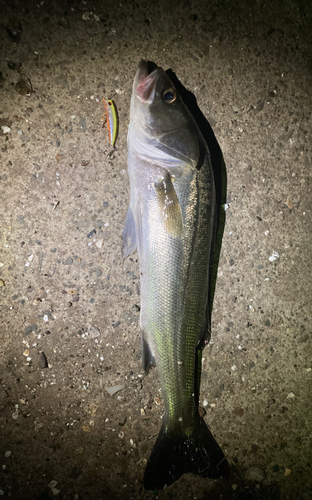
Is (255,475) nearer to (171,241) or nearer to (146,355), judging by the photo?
(146,355)

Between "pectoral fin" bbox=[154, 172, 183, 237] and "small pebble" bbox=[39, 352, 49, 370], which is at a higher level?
"pectoral fin" bbox=[154, 172, 183, 237]

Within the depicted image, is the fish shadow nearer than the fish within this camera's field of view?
No

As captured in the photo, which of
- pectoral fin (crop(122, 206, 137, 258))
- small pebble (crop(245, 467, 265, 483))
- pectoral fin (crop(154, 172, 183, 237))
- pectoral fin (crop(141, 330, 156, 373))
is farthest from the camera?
small pebble (crop(245, 467, 265, 483))

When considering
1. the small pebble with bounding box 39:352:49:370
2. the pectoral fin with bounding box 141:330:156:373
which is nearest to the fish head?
the pectoral fin with bounding box 141:330:156:373

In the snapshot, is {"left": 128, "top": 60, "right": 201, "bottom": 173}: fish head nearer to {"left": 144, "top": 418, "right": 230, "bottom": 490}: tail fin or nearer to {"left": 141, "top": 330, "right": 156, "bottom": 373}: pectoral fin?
{"left": 141, "top": 330, "right": 156, "bottom": 373}: pectoral fin

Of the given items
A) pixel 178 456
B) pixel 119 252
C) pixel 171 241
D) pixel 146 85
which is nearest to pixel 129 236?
pixel 119 252

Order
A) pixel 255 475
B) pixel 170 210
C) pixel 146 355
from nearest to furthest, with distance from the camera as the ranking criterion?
pixel 170 210 < pixel 146 355 < pixel 255 475

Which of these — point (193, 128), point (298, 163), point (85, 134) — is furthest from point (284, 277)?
point (85, 134)

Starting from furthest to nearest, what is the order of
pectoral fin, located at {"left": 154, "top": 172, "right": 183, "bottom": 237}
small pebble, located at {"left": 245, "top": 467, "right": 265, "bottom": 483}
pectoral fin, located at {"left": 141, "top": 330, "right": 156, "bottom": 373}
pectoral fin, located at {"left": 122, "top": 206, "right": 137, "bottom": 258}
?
small pebble, located at {"left": 245, "top": 467, "right": 265, "bottom": 483}, pectoral fin, located at {"left": 122, "top": 206, "right": 137, "bottom": 258}, pectoral fin, located at {"left": 141, "top": 330, "right": 156, "bottom": 373}, pectoral fin, located at {"left": 154, "top": 172, "right": 183, "bottom": 237}
